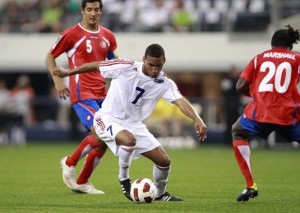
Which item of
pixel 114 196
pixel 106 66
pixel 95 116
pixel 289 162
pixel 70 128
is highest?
pixel 106 66

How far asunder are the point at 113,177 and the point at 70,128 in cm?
1630

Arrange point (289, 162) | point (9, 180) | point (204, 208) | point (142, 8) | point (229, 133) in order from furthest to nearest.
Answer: point (142, 8) → point (229, 133) → point (289, 162) → point (9, 180) → point (204, 208)

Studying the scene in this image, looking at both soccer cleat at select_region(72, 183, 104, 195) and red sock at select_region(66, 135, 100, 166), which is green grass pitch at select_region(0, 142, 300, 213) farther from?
red sock at select_region(66, 135, 100, 166)

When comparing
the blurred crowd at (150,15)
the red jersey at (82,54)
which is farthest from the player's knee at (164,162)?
the blurred crowd at (150,15)

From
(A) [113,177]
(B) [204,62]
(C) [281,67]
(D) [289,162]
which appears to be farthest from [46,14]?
(C) [281,67]

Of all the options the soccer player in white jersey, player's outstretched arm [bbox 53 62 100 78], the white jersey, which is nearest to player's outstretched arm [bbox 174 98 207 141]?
the soccer player in white jersey

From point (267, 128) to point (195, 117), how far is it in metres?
0.97

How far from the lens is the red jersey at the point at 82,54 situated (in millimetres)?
13406

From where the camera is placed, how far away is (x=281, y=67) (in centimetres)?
1154

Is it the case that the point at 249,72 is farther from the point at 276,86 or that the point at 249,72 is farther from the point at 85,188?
the point at 85,188

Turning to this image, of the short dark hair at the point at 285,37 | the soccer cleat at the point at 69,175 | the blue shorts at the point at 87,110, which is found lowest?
the soccer cleat at the point at 69,175

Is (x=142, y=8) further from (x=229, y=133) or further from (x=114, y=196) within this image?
(x=114, y=196)

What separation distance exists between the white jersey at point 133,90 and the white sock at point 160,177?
68cm

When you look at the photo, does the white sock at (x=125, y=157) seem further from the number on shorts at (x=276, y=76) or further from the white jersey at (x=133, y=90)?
the number on shorts at (x=276, y=76)
